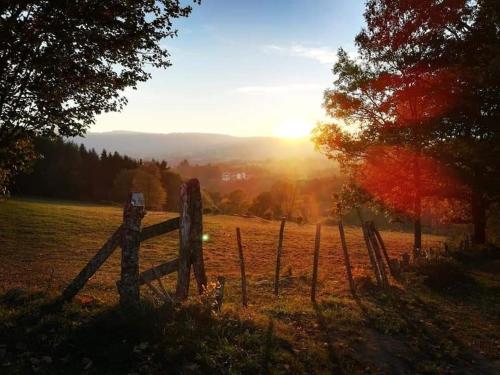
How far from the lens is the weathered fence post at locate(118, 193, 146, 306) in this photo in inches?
379

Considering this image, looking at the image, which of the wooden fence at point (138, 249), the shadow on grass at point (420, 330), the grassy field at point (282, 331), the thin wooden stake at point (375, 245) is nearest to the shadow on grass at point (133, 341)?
the grassy field at point (282, 331)

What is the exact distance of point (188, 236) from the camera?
1037cm

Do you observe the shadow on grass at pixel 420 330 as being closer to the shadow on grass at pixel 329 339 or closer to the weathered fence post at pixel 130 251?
the shadow on grass at pixel 329 339

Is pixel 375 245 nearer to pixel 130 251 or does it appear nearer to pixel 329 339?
pixel 329 339

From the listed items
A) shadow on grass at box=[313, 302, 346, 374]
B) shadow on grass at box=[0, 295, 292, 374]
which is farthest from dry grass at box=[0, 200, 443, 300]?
shadow on grass at box=[0, 295, 292, 374]

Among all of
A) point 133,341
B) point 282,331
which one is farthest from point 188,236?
point 282,331

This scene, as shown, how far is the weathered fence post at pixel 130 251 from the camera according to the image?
963 cm

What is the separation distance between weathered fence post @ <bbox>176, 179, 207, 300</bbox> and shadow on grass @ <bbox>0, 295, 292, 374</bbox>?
1058mm

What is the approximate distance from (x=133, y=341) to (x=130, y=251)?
2.06 meters

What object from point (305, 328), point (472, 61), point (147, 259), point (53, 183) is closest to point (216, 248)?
point (147, 259)

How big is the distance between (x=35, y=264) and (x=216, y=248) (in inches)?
548

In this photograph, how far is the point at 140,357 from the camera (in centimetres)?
780

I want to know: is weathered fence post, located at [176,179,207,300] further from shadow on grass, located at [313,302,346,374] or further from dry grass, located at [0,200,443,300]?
dry grass, located at [0,200,443,300]

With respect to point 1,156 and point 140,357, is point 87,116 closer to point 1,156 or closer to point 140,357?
point 1,156
